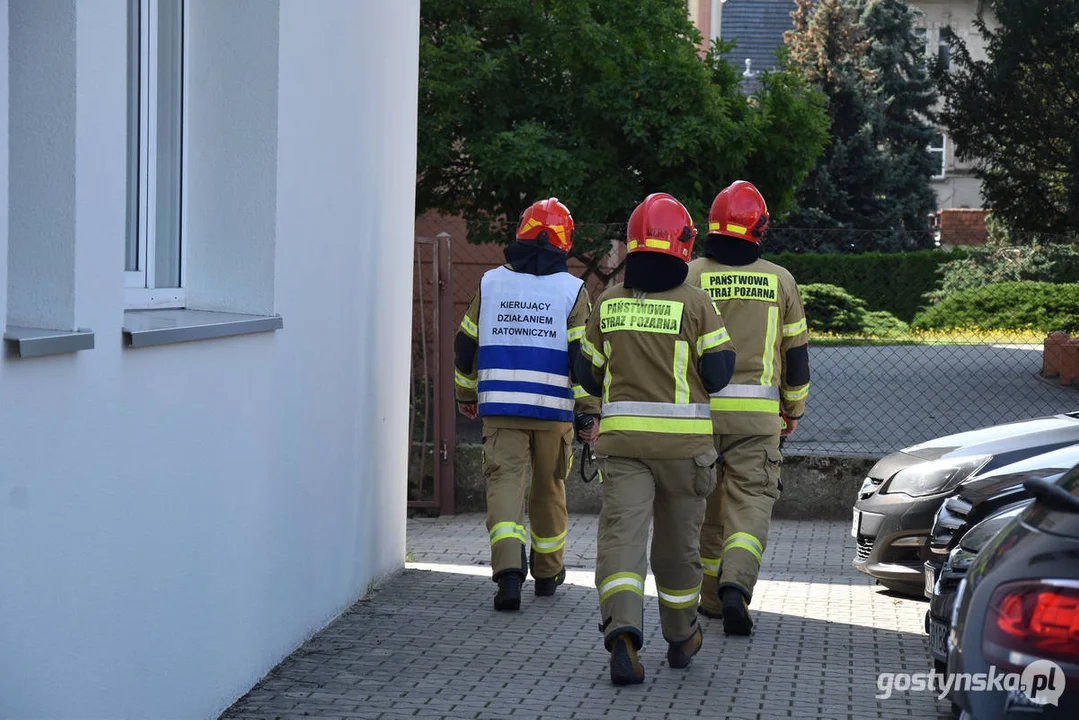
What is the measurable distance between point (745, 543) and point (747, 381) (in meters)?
0.73

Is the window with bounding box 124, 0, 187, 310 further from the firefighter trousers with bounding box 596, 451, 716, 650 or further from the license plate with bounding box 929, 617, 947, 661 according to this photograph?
the license plate with bounding box 929, 617, 947, 661

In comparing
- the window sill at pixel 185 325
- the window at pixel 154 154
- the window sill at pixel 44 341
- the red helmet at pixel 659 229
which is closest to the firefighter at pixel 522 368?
the red helmet at pixel 659 229

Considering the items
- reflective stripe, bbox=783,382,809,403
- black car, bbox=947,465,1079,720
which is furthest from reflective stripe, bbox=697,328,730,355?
black car, bbox=947,465,1079,720

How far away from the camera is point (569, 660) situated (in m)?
5.85

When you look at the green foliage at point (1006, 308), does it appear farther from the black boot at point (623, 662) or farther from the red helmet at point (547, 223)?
the black boot at point (623, 662)

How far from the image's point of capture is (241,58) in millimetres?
5277

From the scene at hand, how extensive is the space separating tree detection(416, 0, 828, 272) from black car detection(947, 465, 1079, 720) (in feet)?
25.6

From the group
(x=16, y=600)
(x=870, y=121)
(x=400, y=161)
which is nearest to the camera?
(x=16, y=600)

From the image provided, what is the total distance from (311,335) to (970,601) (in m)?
3.43

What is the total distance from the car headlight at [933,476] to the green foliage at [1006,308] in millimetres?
15889

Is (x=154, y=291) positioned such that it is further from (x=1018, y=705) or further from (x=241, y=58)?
(x=1018, y=705)

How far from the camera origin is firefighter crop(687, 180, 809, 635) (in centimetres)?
620

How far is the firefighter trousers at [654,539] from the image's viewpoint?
545cm

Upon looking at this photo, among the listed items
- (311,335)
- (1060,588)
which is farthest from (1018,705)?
(311,335)
